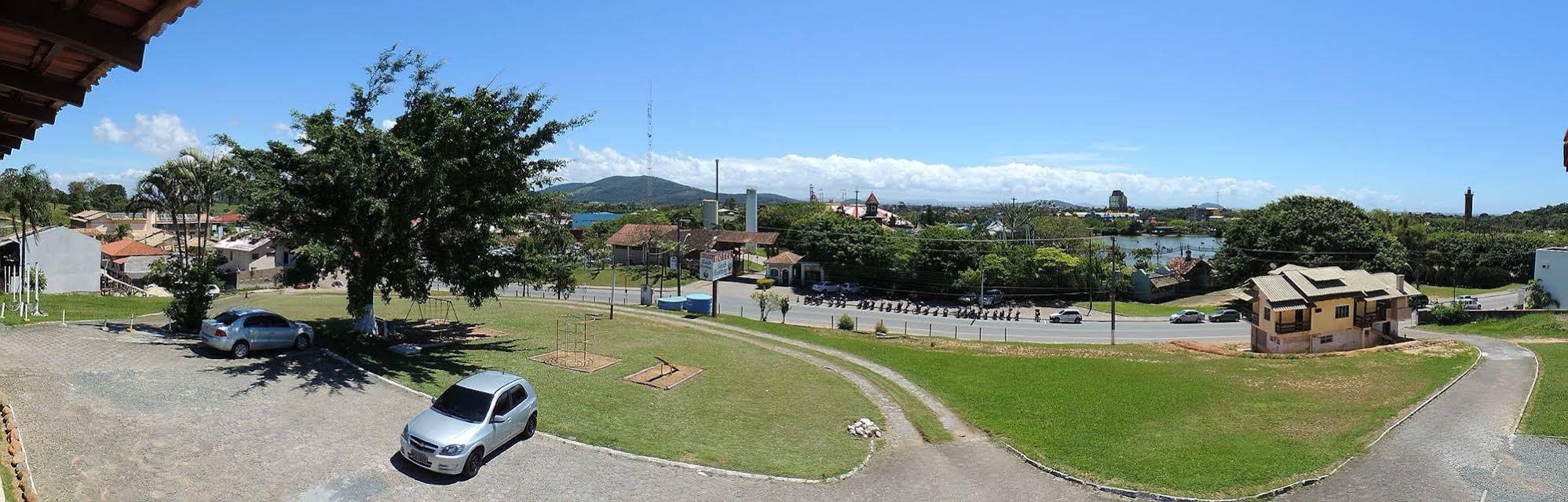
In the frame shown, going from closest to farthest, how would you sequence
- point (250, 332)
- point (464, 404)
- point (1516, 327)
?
point (464, 404), point (250, 332), point (1516, 327)

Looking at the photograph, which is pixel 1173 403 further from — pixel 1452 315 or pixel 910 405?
pixel 1452 315

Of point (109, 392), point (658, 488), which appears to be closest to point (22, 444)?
point (109, 392)

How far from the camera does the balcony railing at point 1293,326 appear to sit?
36.9m

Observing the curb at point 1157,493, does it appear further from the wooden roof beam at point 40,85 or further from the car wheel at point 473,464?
the wooden roof beam at point 40,85

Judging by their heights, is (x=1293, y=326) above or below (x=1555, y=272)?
below

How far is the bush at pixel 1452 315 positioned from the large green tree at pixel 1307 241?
12314 millimetres

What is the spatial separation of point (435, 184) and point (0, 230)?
6175 cm

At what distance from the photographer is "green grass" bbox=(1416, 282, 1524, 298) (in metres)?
69.2

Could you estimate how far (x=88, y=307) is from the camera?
1194 inches

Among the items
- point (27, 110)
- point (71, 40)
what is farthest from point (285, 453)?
point (71, 40)

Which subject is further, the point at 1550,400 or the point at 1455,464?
the point at 1550,400

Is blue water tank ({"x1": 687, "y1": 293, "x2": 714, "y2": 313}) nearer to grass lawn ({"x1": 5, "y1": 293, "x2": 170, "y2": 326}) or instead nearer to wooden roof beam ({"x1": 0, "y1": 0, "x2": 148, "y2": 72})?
grass lawn ({"x1": 5, "y1": 293, "x2": 170, "y2": 326})

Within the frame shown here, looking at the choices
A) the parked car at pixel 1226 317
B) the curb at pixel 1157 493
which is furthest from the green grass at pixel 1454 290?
the curb at pixel 1157 493

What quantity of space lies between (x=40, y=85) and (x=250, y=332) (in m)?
14.8
